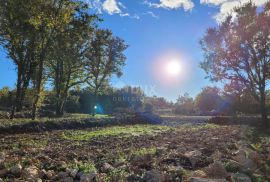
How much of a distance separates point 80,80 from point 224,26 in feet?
93.8

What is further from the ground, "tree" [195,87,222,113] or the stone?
"tree" [195,87,222,113]

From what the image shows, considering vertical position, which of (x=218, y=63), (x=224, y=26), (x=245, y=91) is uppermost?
(x=224, y=26)

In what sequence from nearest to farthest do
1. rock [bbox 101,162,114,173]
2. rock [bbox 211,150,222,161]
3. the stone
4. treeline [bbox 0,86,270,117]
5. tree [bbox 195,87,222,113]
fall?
the stone, rock [bbox 101,162,114,173], rock [bbox 211,150,222,161], treeline [bbox 0,86,270,117], tree [bbox 195,87,222,113]

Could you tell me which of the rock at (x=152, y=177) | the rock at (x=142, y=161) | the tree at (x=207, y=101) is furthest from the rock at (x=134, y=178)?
the tree at (x=207, y=101)

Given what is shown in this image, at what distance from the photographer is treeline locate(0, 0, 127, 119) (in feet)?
112

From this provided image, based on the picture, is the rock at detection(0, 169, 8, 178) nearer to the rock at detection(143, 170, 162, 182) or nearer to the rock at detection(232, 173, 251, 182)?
the rock at detection(143, 170, 162, 182)

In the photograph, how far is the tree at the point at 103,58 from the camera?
61500mm

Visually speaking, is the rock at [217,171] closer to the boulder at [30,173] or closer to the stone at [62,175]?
the stone at [62,175]

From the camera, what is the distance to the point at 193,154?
12.0 meters

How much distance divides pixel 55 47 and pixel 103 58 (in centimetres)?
1896

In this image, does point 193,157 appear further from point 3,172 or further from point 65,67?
point 65,67

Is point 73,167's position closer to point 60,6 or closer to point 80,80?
point 60,6

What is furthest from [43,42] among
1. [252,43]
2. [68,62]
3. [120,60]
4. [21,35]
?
[120,60]

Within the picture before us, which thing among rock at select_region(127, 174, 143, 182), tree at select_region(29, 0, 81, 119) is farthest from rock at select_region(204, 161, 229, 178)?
tree at select_region(29, 0, 81, 119)
